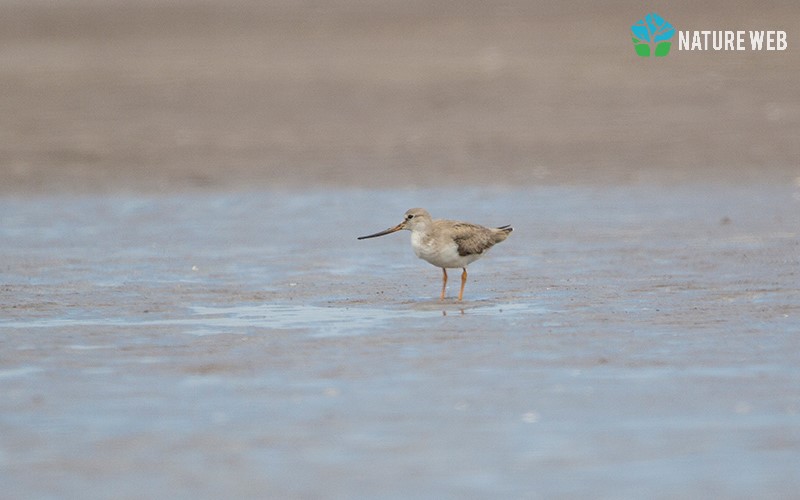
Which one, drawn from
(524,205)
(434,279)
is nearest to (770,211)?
(524,205)

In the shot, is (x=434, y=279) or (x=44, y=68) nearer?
(x=434, y=279)

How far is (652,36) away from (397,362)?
63.4ft

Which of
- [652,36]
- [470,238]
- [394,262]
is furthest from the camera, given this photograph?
[652,36]

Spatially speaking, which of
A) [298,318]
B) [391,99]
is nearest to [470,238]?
[298,318]

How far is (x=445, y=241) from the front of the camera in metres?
10.7

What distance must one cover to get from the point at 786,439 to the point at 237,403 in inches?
110

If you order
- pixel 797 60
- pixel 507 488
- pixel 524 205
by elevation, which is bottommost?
pixel 507 488

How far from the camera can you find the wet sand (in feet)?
20.8

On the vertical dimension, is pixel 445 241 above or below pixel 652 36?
below

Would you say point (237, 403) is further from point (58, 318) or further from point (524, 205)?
point (524, 205)

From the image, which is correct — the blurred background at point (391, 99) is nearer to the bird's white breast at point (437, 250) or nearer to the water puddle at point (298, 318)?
the bird's white breast at point (437, 250)

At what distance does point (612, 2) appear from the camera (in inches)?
1193

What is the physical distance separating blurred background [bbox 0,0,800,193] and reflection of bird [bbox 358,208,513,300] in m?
6.27

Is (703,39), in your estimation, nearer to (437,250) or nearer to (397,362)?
(437,250)
